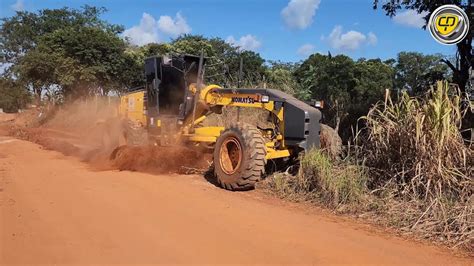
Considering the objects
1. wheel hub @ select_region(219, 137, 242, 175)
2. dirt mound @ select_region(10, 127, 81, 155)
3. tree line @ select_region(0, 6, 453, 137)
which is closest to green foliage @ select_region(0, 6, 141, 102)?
tree line @ select_region(0, 6, 453, 137)

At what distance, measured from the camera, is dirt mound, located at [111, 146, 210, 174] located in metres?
10.0

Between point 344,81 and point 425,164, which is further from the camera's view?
point 344,81

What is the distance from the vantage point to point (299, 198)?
25.7ft

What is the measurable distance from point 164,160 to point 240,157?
2.26 metres

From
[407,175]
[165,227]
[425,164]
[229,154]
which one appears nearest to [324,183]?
[407,175]

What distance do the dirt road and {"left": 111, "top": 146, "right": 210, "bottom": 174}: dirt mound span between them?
5.38ft

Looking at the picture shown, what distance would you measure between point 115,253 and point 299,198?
3.79 meters

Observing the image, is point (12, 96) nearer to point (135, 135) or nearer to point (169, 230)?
point (135, 135)

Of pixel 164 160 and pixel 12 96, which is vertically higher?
pixel 12 96

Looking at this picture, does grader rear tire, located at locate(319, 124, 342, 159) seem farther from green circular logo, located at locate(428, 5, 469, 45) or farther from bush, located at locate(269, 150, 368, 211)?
green circular logo, located at locate(428, 5, 469, 45)

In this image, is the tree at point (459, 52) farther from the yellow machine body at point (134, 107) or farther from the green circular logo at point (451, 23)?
the yellow machine body at point (134, 107)

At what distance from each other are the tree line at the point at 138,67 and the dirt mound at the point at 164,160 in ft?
8.55

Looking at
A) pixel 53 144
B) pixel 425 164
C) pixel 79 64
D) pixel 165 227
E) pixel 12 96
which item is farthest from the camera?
pixel 12 96

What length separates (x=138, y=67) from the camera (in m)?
30.7
